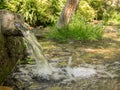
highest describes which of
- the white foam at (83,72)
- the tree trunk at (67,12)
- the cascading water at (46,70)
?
the tree trunk at (67,12)

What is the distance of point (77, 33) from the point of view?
32.8 ft

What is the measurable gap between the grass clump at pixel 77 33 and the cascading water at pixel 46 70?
3.07 metres

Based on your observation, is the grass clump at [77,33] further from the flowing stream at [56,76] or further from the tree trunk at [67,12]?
the flowing stream at [56,76]

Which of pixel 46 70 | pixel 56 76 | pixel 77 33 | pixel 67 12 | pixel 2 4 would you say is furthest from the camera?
pixel 2 4

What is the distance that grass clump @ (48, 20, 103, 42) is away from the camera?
9891 millimetres

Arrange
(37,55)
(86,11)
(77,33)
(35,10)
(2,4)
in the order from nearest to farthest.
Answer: (37,55)
(77,33)
(2,4)
(35,10)
(86,11)

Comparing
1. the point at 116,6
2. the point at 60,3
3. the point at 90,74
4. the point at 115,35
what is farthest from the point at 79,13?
the point at 90,74

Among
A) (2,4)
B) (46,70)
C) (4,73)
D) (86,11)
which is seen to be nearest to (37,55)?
(46,70)

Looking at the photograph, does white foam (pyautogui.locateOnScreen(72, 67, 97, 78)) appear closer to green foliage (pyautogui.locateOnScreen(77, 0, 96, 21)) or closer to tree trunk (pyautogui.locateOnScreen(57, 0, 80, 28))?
tree trunk (pyautogui.locateOnScreen(57, 0, 80, 28))

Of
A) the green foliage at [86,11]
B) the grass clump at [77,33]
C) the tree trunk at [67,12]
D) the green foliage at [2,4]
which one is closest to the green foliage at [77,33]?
the grass clump at [77,33]

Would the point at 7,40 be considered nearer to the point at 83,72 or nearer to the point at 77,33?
the point at 83,72

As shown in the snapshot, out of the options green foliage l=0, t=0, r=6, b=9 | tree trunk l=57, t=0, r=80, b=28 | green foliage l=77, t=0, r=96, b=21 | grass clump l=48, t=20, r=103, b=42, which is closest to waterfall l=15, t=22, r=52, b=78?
→ grass clump l=48, t=20, r=103, b=42

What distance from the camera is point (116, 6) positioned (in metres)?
17.0

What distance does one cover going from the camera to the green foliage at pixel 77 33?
9.89m
